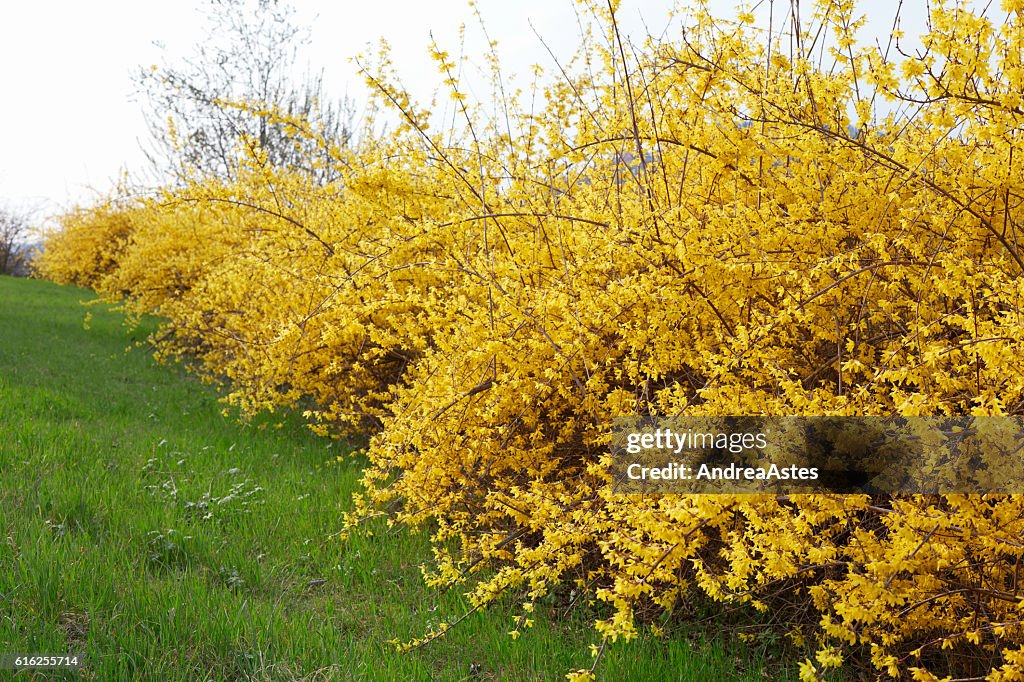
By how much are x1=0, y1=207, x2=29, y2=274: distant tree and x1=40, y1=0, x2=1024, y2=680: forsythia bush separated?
3381 centimetres

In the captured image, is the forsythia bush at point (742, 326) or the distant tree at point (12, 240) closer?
the forsythia bush at point (742, 326)

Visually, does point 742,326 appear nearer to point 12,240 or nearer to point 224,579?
point 224,579

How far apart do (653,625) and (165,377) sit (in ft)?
23.0

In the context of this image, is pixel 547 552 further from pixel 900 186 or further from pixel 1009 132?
pixel 1009 132

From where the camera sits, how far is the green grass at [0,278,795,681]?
2523 mm

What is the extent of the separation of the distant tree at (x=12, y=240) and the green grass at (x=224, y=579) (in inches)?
1247

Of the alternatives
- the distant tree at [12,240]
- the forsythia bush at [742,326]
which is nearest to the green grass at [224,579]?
the forsythia bush at [742,326]

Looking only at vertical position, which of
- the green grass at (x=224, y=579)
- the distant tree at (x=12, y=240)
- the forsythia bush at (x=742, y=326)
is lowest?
the green grass at (x=224, y=579)

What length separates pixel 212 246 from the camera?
30.0 feet

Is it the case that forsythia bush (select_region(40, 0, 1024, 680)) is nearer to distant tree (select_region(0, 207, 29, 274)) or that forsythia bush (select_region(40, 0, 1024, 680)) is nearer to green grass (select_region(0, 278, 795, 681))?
green grass (select_region(0, 278, 795, 681))

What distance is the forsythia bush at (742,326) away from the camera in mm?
2121

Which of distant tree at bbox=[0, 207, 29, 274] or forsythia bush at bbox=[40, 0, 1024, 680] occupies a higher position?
distant tree at bbox=[0, 207, 29, 274]

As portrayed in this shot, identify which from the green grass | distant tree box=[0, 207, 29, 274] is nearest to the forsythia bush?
the green grass

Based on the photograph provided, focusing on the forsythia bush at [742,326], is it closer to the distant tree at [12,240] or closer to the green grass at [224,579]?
the green grass at [224,579]
